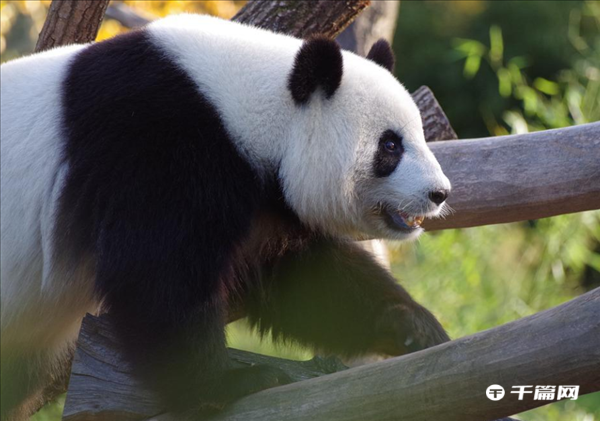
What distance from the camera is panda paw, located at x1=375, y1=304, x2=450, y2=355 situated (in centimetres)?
268

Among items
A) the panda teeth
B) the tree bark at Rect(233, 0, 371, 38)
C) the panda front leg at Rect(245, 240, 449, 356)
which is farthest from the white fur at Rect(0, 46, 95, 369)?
the tree bark at Rect(233, 0, 371, 38)

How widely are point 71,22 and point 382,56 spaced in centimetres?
119

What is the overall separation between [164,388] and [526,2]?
26.2 ft

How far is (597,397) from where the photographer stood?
5605 millimetres

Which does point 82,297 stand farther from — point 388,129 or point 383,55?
point 383,55

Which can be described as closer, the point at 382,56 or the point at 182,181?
the point at 182,181

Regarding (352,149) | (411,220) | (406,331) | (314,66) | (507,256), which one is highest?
(314,66)

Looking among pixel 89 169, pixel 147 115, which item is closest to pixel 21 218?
pixel 89 169

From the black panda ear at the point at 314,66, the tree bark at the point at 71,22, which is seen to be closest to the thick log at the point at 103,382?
the black panda ear at the point at 314,66

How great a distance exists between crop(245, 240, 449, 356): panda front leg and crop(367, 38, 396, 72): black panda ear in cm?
60

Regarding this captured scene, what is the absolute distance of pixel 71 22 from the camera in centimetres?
302

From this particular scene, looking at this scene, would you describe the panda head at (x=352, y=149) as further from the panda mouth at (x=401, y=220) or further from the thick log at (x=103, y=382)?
the thick log at (x=103, y=382)

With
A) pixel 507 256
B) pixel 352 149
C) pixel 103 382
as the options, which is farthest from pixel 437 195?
pixel 507 256

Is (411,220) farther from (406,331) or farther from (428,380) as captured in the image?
(428,380)
